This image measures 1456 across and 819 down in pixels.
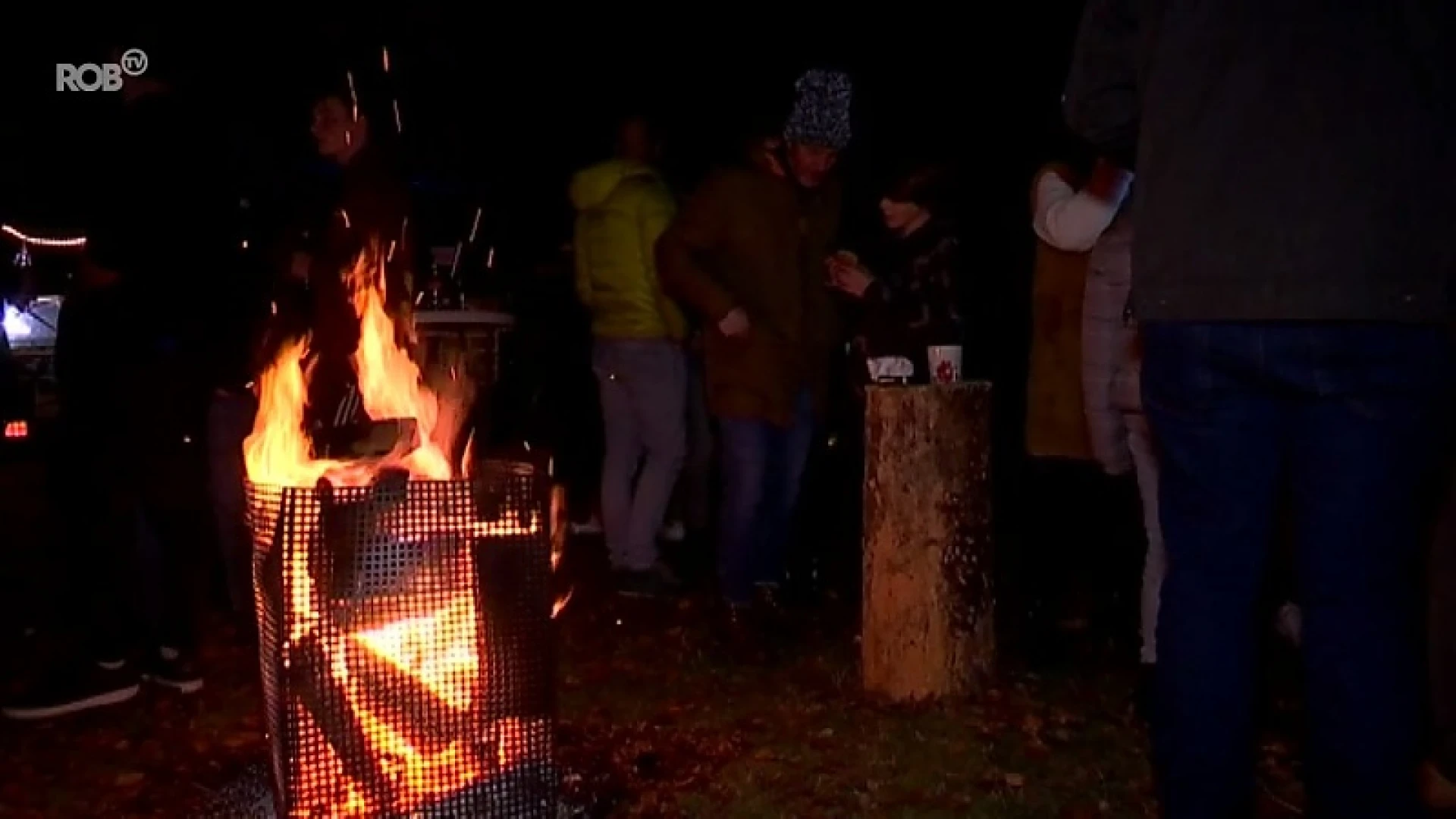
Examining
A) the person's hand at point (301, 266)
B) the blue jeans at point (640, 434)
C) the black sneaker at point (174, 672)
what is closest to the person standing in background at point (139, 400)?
the black sneaker at point (174, 672)

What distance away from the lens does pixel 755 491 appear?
6398 mm

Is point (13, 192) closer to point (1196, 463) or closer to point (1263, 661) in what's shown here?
point (1263, 661)

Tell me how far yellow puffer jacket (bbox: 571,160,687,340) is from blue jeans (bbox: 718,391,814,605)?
0.94 m

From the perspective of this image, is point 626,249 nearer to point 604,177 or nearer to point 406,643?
point 604,177

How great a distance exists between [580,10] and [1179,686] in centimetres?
1476

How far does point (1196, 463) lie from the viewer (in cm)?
288

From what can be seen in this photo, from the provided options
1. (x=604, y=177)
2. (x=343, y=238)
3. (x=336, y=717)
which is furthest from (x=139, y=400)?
(x=604, y=177)

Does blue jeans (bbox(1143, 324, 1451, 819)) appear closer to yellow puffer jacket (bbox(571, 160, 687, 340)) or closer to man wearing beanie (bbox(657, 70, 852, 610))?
man wearing beanie (bbox(657, 70, 852, 610))

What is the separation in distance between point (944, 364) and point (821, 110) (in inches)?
55.9

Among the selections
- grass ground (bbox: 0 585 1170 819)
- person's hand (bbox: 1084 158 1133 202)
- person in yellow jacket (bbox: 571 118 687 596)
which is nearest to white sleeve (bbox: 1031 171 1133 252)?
person's hand (bbox: 1084 158 1133 202)

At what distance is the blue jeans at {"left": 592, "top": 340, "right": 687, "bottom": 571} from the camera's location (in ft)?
23.6

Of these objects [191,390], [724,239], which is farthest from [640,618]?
[191,390]

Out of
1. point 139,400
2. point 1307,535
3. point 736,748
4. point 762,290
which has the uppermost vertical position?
point 762,290

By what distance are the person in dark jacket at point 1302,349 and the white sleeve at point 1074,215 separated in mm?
1411
